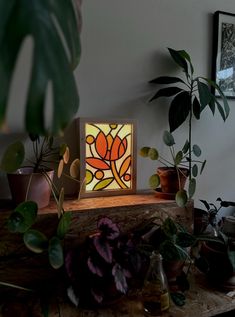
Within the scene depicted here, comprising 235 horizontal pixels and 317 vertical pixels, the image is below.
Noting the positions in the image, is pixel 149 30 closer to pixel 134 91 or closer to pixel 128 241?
pixel 134 91

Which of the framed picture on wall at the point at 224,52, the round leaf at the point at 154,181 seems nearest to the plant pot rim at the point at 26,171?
the round leaf at the point at 154,181

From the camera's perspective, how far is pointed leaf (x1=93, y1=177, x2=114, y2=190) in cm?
120

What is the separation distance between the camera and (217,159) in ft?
4.95

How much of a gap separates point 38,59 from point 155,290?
2.77 ft

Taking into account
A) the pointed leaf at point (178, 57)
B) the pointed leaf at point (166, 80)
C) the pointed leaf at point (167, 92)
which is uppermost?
the pointed leaf at point (178, 57)

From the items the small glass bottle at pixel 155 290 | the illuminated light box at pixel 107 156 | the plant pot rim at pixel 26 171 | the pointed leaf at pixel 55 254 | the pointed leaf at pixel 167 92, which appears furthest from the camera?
the pointed leaf at pixel 167 92

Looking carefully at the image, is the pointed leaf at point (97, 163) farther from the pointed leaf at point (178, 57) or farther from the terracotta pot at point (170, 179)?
the pointed leaf at point (178, 57)

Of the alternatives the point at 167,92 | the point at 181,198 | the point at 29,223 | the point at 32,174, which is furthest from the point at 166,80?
the point at 29,223

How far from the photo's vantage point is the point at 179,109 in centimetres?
125

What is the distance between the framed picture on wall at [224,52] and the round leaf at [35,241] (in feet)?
3.71

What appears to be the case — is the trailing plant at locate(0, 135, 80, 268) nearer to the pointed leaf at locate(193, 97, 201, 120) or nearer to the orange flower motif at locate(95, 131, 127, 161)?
the orange flower motif at locate(95, 131, 127, 161)

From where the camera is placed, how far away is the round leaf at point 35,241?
83 centimetres

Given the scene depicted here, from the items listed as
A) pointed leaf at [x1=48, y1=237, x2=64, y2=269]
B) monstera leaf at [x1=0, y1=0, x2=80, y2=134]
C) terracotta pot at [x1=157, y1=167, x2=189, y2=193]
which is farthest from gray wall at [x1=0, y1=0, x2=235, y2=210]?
monstera leaf at [x1=0, y1=0, x2=80, y2=134]

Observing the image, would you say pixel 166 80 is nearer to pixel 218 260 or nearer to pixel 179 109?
pixel 179 109
